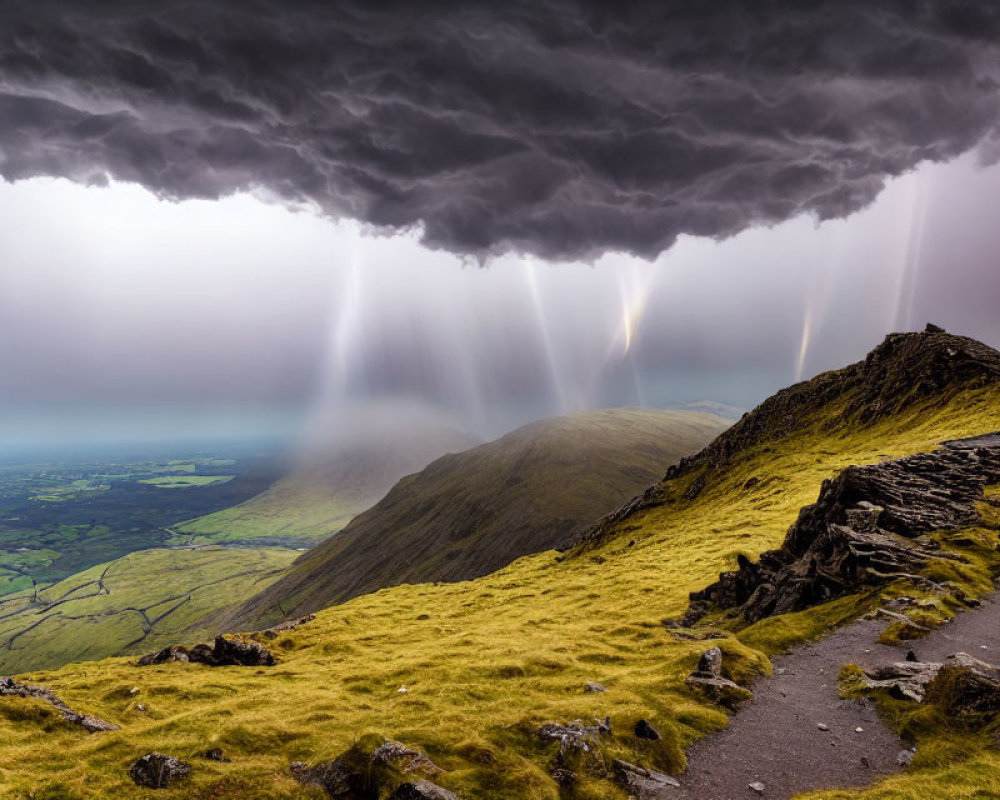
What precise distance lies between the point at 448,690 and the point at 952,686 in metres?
24.4

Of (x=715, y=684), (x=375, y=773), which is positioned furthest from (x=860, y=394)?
(x=375, y=773)

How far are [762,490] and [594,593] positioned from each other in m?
49.8

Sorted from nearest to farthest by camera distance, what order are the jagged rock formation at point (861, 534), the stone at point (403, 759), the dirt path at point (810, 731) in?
1. the stone at point (403, 759)
2. the dirt path at point (810, 731)
3. the jagged rock formation at point (861, 534)

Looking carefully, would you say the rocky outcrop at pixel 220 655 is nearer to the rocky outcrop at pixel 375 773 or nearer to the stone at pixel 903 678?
the rocky outcrop at pixel 375 773

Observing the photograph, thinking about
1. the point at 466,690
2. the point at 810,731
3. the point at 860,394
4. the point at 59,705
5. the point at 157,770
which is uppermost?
the point at 860,394

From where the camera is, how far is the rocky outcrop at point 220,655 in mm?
45469

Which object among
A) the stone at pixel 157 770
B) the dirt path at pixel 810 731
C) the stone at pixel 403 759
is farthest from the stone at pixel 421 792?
the stone at pixel 157 770

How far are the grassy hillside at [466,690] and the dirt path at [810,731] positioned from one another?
1.23m

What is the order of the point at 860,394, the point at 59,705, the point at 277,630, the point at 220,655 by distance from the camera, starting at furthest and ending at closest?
the point at 860,394 < the point at 277,630 < the point at 220,655 < the point at 59,705

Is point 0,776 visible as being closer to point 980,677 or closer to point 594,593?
point 980,677

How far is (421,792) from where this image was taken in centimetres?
1549

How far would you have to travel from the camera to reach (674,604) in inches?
1934

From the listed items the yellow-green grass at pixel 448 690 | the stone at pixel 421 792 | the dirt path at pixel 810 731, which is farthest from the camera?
the yellow-green grass at pixel 448 690

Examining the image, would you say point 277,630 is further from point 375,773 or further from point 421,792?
point 421,792
